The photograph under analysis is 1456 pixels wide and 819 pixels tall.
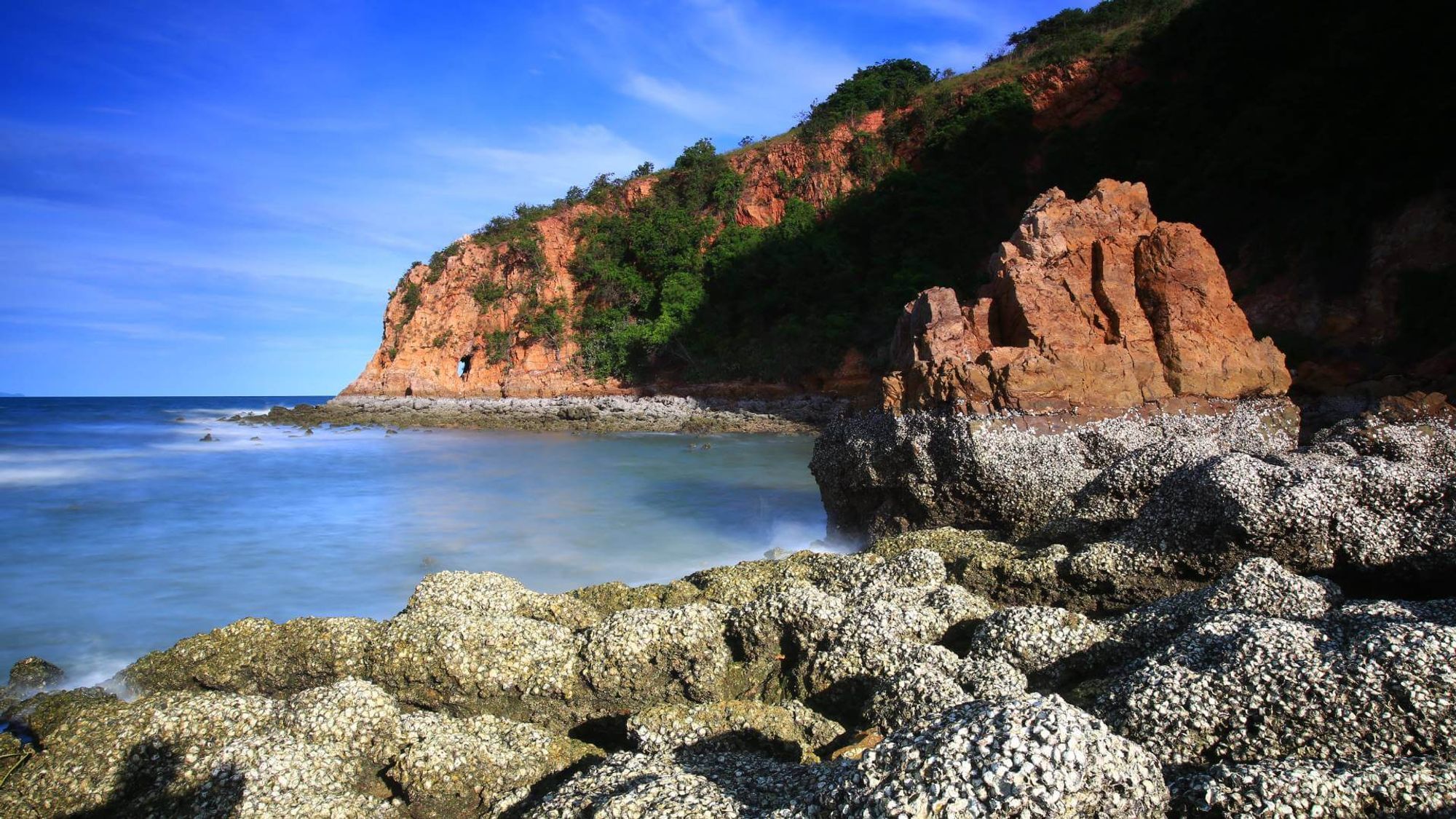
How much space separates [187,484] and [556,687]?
16374 millimetres

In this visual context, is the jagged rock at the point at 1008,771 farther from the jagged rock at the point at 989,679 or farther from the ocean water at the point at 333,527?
the ocean water at the point at 333,527

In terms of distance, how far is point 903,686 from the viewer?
363cm

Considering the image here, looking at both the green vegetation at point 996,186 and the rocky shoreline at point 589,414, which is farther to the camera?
the rocky shoreline at point 589,414

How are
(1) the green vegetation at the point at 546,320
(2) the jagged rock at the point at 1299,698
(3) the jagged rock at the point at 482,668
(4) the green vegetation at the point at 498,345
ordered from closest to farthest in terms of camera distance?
(2) the jagged rock at the point at 1299,698 < (3) the jagged rock at the point at 482,668 < (1) the green vegetation at the point at 546,320 < (4) the green vegetation at the point at 498,345

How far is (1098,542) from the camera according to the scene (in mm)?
5656

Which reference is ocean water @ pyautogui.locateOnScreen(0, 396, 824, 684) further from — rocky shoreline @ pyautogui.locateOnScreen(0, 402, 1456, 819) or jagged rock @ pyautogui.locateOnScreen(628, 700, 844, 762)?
jagged rock @ pyautogui.locateOnScreen(628, 700, 844, 762)

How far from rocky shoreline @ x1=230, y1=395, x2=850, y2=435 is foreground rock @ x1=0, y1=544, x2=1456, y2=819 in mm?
20024

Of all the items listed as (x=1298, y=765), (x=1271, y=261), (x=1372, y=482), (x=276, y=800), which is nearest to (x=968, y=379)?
(x=1372, y=482)

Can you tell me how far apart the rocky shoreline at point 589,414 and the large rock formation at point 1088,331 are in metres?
14.9

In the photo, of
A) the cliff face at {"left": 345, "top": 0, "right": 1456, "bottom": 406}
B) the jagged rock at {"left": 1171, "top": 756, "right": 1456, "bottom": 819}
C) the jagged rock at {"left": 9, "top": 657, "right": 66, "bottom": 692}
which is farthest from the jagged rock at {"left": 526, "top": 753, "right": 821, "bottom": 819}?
the cliff face at {"left": 345, "top": 0, "right": 1456, "bottom": 406}

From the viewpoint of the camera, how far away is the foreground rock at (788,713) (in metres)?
2.40

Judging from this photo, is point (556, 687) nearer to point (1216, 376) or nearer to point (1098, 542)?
point (1098, 542)

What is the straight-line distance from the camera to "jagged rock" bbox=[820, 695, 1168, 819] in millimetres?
2188

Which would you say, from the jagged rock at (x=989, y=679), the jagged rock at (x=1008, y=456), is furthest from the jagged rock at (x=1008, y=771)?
the jagged rock at (x=1008, y=456)
